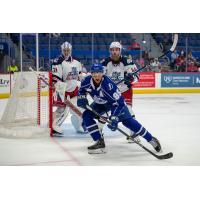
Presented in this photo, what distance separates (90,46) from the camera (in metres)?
6.31

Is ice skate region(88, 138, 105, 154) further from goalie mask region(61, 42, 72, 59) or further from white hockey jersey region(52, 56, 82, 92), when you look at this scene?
goalie mask region(61, 42, 72, 59)

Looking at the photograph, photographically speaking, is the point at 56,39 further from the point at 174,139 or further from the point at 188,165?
the point at 188,165

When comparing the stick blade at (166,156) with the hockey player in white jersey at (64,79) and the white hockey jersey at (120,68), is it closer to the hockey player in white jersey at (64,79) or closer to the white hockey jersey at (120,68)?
the white hockey jersey at (120,68)

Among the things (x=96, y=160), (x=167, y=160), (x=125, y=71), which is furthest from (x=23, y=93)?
(x=167, y=160)

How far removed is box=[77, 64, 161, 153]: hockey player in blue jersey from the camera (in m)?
2.97

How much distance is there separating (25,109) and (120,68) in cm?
109

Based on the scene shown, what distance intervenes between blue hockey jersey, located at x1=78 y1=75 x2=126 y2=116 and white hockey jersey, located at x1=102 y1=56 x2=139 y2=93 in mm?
459

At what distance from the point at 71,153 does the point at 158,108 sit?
10.1 feet

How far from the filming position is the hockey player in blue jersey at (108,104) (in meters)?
2.97

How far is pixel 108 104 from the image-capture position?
122 inches

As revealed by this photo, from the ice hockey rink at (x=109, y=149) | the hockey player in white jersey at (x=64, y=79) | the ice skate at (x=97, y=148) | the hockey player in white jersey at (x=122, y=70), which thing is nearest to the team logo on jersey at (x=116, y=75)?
the hockey player in white jersey at (x=122, y=70)

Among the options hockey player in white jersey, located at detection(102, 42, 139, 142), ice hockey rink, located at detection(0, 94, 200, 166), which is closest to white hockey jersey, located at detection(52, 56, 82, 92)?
hockey player in white jersey, located at detection(102, 42, 139, 142)

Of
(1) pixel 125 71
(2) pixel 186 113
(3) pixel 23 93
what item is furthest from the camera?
(2) pixel 186 113

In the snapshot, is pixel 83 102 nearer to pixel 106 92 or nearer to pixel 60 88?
pixel 106 92
